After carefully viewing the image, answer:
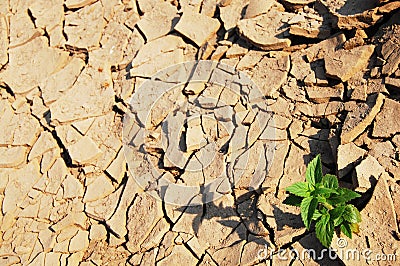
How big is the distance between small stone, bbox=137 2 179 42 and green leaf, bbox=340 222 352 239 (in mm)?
1825

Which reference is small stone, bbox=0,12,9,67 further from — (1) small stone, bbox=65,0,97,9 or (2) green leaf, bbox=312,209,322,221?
(2) green leaf, bbox=312,209,322,221

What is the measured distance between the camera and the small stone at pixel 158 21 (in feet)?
11.7

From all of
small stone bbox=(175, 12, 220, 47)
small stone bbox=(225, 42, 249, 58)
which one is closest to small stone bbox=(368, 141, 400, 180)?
small stone bbox=(225, 42, 249, 58)

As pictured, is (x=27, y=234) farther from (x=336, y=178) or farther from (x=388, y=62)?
Answer: (x=388, y=62)

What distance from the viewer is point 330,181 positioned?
239cm

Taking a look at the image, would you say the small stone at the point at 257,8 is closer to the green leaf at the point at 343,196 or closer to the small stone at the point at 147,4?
the small stone at the point at 147,4

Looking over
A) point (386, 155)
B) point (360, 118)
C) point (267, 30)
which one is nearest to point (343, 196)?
point (386, 155)

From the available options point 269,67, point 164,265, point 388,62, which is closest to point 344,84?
point 388,62

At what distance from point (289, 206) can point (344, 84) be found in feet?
2.41

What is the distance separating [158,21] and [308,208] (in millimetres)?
1869

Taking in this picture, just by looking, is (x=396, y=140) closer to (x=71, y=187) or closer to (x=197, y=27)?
(x=197, y=27)

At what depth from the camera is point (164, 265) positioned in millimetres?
2699

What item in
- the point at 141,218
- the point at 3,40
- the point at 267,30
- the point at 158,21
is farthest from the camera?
the point at 3,40

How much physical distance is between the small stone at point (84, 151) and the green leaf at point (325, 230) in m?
1.53
